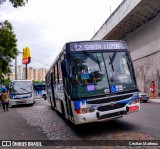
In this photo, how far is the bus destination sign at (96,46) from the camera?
26.4 feet

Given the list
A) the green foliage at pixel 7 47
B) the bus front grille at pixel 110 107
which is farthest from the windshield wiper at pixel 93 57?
the green foliage at pixel 7 47

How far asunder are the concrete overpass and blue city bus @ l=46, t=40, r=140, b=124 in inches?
707

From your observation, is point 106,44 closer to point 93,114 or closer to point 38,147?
point 93,114

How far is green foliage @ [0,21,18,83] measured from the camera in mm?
23881

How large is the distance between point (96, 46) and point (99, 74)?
1017 mm

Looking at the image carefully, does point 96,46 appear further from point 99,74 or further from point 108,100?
point 108,100

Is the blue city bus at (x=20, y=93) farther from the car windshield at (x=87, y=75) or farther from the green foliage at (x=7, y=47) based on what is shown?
the car windshield at (x=87, y=75)

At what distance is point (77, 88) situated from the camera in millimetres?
7574

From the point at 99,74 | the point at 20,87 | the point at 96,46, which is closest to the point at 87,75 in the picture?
the point at 99,74

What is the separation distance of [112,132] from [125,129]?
0.56 metres

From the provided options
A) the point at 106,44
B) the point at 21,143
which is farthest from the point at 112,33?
the point at 21,143

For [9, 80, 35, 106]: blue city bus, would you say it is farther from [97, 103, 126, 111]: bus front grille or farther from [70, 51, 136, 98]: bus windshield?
[97, 103, 126, 111]: bus front grille

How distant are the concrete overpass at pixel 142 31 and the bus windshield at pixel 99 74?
1798 cm

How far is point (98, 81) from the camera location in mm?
7742
